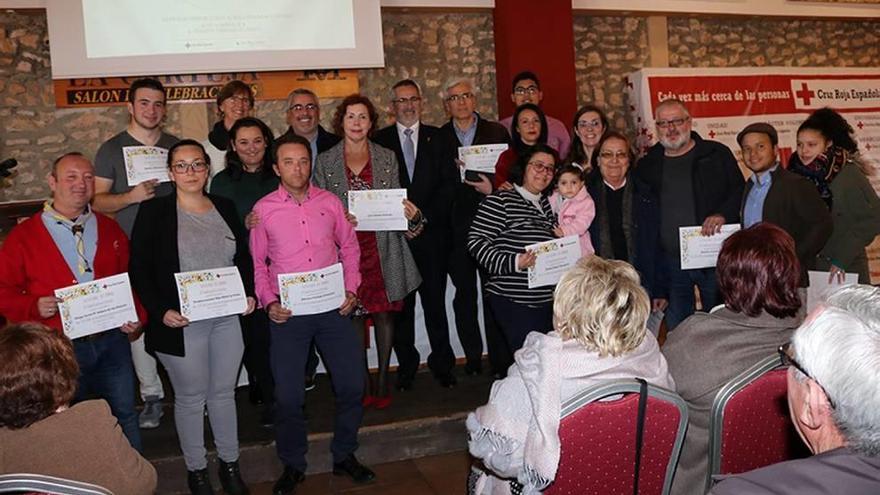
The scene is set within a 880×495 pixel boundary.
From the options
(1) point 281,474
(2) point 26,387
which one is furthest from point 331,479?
(2) point 26,387

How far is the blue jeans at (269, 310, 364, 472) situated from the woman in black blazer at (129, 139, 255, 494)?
19 cm

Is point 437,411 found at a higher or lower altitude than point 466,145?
lower

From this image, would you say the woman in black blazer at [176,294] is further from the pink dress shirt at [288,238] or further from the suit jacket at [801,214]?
the suit jacket at [801,214]

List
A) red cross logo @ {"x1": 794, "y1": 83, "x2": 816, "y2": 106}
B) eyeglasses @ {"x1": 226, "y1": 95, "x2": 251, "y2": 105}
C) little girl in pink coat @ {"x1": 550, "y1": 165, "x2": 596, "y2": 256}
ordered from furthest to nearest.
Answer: red cross logo @ {"x1": 794, "y1": 83, "x2": 816, "y2": 106} < eyeglasses @ {"x1": 226, "y1": 95, "x2": 251, "y2": 105} < little girl in pink coat @ {"x1": 550, "y1": 165, "x2": 596, "y2": 256}

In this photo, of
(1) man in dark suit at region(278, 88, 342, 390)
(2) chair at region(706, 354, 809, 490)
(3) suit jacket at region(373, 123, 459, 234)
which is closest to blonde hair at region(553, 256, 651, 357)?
(2) chair at region(706, 354, 809, 490)

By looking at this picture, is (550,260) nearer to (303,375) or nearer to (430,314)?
(430,314)

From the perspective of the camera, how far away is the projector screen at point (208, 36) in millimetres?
5543

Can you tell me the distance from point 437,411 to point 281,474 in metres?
0.87

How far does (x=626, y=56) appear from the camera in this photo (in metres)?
7.45

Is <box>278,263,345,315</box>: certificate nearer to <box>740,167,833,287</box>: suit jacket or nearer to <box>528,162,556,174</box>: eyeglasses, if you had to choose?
<box>528,162,556,174</box>: eyeglasses

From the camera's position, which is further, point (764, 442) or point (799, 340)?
point (764, 442)

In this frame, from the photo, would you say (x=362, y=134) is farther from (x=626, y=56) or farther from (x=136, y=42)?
(x=626, y=56)

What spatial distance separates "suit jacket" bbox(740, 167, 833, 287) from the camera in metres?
3.72

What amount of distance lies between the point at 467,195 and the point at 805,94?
16.1 ft
